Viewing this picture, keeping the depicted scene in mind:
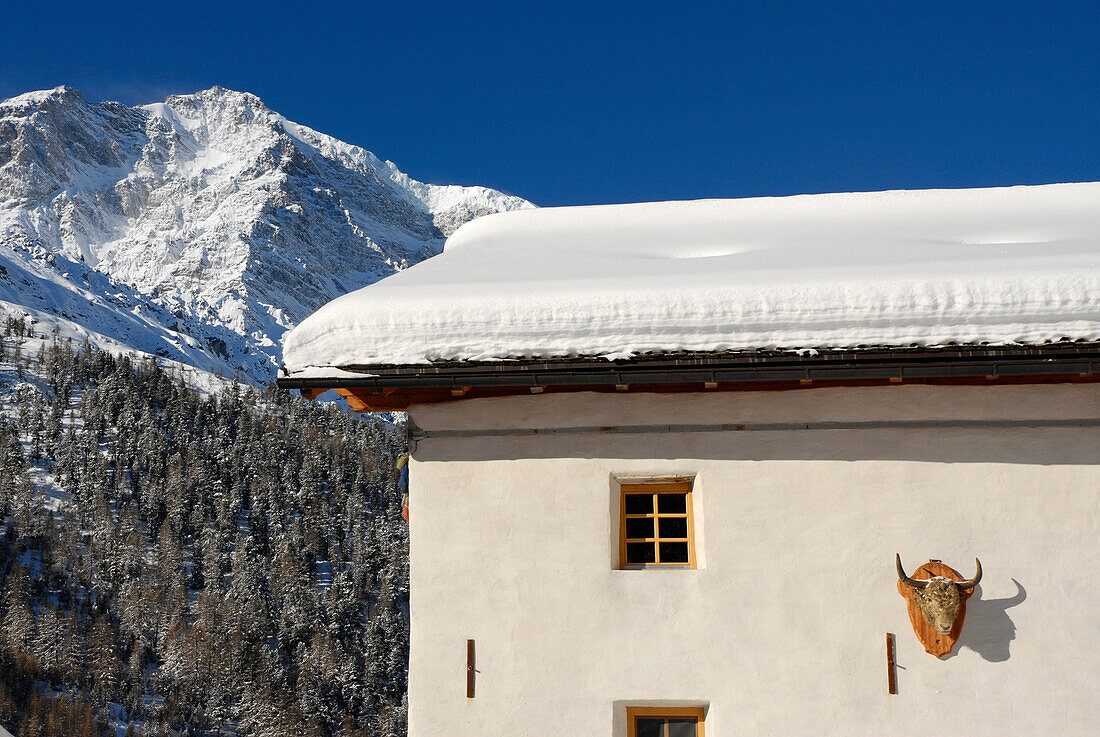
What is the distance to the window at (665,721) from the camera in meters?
4.69

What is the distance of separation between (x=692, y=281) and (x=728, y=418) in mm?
810

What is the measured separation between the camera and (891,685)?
455 centimetres

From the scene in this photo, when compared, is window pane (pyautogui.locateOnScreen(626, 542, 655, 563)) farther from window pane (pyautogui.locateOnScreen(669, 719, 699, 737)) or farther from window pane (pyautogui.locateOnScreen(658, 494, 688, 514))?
window pane (pyautogui.locateOnScreen(669, 719, 699, 737))

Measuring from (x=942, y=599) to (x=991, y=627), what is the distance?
0.36 meters

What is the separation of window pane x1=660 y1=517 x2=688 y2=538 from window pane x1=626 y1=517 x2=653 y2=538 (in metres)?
0.07

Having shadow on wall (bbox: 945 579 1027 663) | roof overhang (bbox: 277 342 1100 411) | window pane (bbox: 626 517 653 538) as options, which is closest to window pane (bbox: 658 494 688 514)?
window pane (bbox: 626 517 653 538)

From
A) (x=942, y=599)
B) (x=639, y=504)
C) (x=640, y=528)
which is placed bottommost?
(x=942, y=599)

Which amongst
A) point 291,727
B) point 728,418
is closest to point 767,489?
point 728,418

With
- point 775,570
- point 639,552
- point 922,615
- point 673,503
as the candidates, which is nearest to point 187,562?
point 639,552

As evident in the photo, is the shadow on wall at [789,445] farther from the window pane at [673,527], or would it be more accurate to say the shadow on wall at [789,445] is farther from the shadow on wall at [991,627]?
the shadow on wall at [991,627]

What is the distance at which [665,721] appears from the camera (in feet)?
15.4

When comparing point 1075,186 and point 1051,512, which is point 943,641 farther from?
point 1075,186

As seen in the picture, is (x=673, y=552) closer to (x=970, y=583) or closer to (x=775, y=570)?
(x=775, y=570)

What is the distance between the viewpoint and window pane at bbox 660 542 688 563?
488cm
